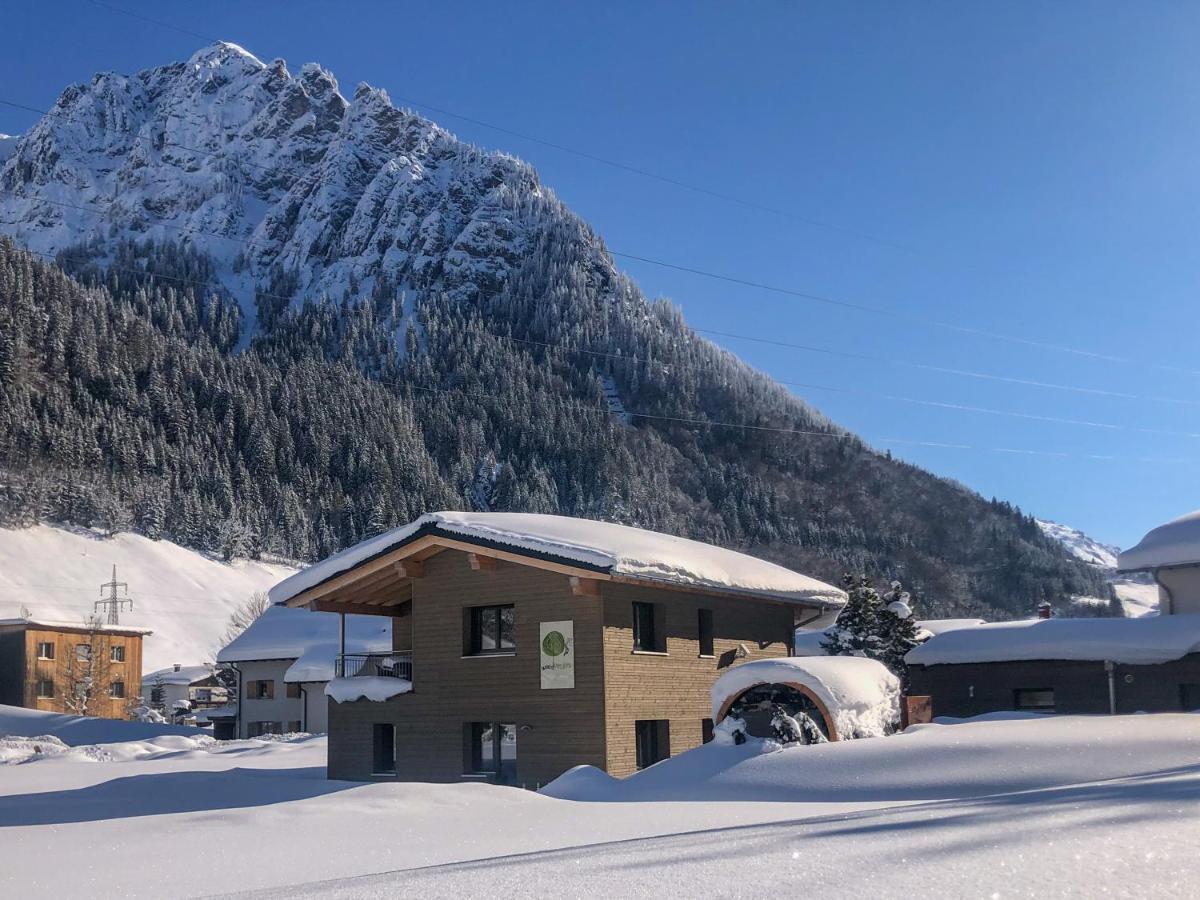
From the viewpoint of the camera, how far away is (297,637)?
51.6 m

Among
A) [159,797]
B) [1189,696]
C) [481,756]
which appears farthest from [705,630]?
[1189,696]

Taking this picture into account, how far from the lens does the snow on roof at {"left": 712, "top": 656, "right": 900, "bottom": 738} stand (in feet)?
64.0

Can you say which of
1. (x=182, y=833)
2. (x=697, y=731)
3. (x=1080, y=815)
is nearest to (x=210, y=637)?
(x=697, y=731)

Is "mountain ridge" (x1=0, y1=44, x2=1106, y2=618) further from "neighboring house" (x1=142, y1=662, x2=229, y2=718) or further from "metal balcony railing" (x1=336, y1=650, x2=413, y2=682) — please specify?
"metal balcony railing" (x1=336, y1=650, x2=413, y2=682)

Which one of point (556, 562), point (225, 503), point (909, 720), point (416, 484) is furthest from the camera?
point (416, 484)

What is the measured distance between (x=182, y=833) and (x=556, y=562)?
9.00 metres

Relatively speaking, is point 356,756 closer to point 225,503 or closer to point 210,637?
point 210,637

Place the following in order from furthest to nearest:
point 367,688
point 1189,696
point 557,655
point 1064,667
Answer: point 1064,667
point 1189,696
point 367,688
point 557,655

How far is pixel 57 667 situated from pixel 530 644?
172 feet

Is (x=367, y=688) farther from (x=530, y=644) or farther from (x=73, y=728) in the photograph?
(x=73, y=728)

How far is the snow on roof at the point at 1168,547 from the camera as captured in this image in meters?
30.5

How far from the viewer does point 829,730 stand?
19.3 meters

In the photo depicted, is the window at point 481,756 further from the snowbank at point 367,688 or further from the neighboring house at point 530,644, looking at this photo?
the snowbank at point 367,688

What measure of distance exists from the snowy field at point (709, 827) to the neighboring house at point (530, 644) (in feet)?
7.20
